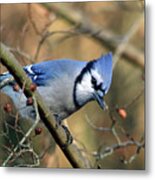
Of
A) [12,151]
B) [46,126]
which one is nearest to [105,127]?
[46,126]

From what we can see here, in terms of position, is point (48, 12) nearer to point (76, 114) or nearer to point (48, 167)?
point (76, 114)

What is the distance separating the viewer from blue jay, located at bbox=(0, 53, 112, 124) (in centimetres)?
213

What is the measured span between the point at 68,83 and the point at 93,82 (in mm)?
105

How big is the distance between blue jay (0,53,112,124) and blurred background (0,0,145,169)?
0.08 feet

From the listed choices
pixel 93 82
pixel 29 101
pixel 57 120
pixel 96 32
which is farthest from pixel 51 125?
pixel 96 32

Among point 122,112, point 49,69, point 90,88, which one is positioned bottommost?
point 122,112

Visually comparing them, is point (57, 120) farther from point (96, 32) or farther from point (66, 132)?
point (96, 32)

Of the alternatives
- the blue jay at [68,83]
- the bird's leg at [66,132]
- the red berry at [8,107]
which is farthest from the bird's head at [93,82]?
the red berry at [8,107]

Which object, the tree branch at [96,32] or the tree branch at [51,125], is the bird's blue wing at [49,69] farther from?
the tree branch at [96,32]

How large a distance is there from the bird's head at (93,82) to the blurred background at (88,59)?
0.02 m

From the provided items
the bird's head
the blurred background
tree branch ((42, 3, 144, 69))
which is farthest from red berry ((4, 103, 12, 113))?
tree branch ((42, 3, 144, 69))

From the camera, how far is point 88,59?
2.14m

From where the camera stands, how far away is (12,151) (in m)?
2.18

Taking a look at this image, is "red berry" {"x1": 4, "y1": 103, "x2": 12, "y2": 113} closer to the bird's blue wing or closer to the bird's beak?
the bird's blue wing
